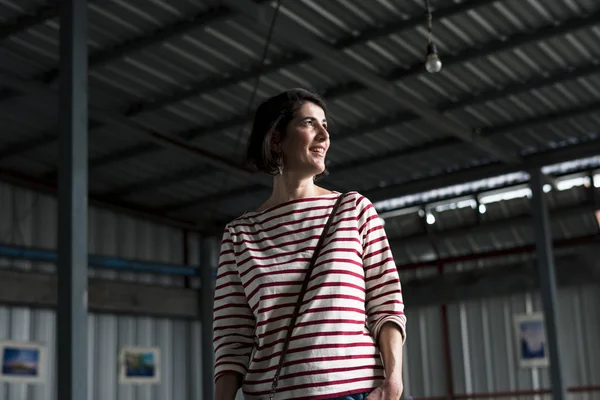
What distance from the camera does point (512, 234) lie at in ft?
51.5

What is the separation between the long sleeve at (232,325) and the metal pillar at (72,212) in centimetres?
515

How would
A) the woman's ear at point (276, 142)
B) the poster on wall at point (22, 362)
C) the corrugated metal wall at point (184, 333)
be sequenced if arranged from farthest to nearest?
the corrugated metal wall at point (184, 333) → the poster on wall at point (22, 362) → the woman's ear at point (276, 142)

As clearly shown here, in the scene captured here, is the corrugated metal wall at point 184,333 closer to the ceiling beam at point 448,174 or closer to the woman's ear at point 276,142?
the ceiling beam at point 448,174

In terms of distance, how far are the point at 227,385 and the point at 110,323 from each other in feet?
42.5

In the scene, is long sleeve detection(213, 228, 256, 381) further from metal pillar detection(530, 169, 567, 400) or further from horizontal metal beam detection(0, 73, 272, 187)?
metal pillar detection(530, 169, 567, 400)

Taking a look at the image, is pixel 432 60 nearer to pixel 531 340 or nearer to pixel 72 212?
pixel 72 212

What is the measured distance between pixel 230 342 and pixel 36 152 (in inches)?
468

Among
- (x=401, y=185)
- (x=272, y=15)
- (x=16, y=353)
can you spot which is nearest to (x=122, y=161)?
(x=16, y=353)

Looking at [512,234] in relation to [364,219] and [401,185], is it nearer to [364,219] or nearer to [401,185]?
[401,185]

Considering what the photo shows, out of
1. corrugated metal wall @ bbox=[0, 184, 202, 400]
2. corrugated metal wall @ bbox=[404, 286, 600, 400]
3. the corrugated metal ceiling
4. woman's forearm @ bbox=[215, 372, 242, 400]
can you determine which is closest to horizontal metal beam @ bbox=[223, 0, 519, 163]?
the corrugated metal ceiling

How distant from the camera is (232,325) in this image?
7.29 ft

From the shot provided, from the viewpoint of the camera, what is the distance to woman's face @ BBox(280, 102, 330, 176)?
226 cm

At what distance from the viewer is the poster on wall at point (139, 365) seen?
14.7 m

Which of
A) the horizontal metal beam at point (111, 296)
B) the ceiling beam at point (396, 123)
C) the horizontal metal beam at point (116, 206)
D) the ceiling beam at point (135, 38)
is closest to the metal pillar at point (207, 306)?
the horizontal metal beam at point (111, 296)
